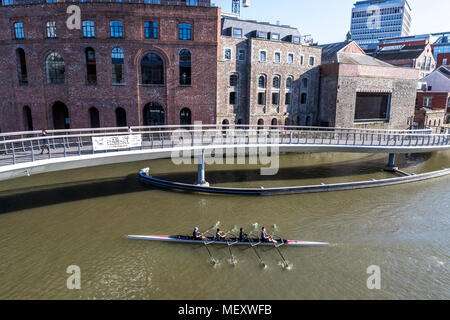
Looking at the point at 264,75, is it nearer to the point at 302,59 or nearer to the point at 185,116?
the point at 302,59

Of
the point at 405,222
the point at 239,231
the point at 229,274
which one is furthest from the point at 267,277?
the point at 405,222

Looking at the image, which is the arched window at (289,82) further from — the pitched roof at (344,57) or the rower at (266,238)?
the rower at (266,238)

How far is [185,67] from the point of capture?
31.3 metres

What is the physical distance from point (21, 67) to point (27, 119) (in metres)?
5.30

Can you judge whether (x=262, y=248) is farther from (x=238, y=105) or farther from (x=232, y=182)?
(x=238, y=105)

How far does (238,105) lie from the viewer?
3725cm

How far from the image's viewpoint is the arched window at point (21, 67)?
101ft

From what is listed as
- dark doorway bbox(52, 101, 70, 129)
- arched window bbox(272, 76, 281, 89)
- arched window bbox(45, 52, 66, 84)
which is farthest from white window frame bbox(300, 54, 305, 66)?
dark doorway bbox(52, 101, 70, 129)

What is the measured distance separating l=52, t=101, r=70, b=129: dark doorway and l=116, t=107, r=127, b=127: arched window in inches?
233

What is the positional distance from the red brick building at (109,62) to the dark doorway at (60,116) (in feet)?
3.36

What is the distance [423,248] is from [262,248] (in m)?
7.71

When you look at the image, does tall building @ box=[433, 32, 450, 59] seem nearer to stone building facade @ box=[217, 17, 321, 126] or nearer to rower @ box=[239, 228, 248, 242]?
stone building facade @ box=[217, 17, 321, 126]

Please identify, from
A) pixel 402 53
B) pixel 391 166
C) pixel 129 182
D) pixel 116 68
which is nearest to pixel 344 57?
pixel 391 166

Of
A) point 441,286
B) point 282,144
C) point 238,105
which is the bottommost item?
point 441,286
